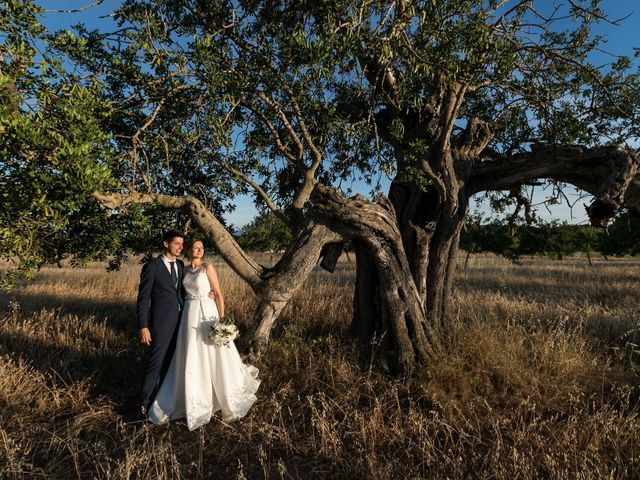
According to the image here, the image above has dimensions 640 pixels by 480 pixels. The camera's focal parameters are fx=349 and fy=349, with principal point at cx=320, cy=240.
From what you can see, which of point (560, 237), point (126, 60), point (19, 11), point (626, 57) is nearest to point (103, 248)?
point (126, 60)

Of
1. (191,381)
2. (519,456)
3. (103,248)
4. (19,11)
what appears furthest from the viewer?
(103,248)

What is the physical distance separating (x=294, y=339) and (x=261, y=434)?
197cm

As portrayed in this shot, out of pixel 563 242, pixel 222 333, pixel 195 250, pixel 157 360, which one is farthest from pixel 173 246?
pixel 563 242

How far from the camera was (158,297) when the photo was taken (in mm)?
4793

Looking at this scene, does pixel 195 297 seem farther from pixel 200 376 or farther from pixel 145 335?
pixel 200 376

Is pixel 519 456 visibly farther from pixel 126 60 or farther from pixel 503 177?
pixel 126 60

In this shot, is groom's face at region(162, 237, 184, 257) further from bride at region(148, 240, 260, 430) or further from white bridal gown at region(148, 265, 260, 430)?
white bridal gown at region(148, 265, 260, 430)

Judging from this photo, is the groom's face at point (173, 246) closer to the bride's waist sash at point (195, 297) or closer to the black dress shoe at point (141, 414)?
the bride's waist sash at point (195, 297)

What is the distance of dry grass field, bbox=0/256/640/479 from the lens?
11.1 feet

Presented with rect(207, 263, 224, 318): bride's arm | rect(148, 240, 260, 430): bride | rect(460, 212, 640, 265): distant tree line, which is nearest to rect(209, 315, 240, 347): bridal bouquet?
rect(148, 240, 260, 430): bride

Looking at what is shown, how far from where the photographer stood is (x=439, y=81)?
6.04 meters

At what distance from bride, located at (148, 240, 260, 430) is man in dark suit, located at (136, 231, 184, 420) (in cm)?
13

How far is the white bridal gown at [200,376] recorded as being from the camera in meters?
4.46

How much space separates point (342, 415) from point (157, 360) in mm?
2547
